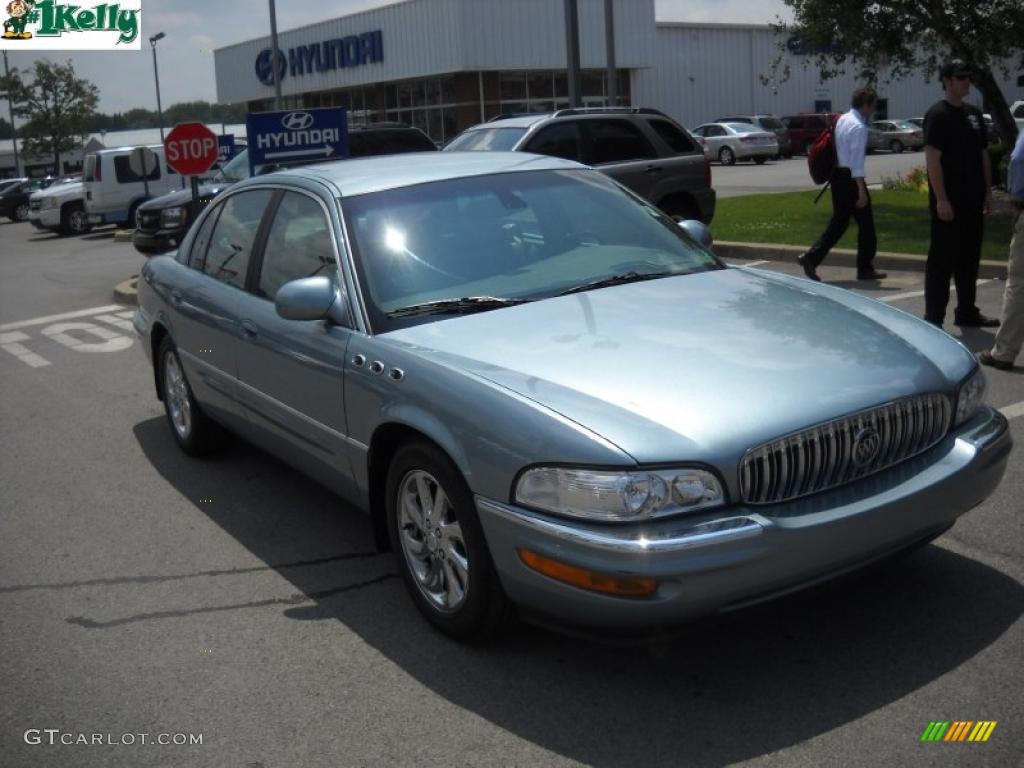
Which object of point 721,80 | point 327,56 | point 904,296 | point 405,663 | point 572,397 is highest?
point 327,56

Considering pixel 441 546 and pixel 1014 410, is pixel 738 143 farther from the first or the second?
pixel 441 546

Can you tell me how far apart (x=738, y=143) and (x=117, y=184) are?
2232cm

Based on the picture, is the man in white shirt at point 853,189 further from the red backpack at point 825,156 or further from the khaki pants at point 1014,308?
the khaki pants at point 1014,308

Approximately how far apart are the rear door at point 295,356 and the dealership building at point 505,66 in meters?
38.6

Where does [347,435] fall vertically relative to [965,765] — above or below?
above

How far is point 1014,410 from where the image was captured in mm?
6453

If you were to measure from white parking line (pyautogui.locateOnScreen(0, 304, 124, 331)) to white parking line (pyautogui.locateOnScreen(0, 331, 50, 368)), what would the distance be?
1.81 feet

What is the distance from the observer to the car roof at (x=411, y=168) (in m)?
5.07

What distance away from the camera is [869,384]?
12.3 feet

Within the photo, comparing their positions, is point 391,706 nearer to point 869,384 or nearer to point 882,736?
point 882,736

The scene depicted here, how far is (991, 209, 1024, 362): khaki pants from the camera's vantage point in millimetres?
7215

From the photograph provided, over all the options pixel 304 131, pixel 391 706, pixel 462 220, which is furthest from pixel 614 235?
pixel 304 131

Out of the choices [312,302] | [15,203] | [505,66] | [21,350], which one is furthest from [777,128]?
[312,302]

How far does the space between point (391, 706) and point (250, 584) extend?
133cm
